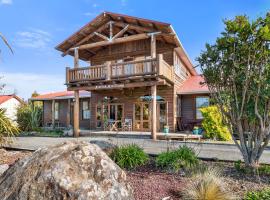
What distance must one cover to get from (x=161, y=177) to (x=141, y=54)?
1398 cm

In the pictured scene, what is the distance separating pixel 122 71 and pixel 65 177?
12844mm

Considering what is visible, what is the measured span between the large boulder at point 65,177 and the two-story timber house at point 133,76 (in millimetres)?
11054

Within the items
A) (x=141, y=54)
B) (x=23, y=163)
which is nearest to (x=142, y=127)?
(x=141, y=54)

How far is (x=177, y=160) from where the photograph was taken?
6.04m

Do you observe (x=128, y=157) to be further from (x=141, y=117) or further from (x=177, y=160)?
(x=141, y=117)

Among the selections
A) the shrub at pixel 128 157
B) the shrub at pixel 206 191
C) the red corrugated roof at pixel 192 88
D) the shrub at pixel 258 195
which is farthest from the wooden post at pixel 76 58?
the shrub at pixel 258 195

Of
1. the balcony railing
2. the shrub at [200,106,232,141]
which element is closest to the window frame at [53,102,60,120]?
the balcony railing

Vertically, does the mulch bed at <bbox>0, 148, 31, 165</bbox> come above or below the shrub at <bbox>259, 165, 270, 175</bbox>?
below

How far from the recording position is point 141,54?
18188 millimetres

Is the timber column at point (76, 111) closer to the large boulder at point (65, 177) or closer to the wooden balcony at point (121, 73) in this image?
the wooden balcony at point (121, 73)

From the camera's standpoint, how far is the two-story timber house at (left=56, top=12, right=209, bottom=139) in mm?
15102

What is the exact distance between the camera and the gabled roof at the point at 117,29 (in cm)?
1493

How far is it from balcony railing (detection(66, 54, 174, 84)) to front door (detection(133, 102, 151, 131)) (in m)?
3.38

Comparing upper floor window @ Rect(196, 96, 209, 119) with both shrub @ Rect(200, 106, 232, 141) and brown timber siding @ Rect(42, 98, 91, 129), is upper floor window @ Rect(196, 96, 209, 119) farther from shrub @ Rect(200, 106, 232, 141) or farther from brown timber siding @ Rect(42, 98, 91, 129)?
brown timber siding @ Rect(42, 98, 91, 129)
